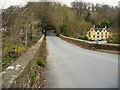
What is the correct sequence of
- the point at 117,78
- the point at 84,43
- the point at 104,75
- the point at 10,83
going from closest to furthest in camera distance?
the point at 10,83
the point at 117,78
the point at 104,75
the point at 84,43

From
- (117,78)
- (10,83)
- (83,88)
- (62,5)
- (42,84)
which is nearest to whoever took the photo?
Result: (10,83)

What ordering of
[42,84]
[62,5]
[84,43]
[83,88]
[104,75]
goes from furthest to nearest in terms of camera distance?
[62,5] → [84,43] → [104,75] → [42,84] → [83,88]

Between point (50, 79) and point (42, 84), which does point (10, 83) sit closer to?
point (42, 84)

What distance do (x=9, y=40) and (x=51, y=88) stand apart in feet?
7.56

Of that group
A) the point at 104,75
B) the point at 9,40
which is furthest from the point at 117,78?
the point at 9,40

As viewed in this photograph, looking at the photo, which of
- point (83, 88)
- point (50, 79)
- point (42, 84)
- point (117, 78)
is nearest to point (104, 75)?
point (117, 78)

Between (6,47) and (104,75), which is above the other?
(6,47)

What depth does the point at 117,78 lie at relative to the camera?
458 cm

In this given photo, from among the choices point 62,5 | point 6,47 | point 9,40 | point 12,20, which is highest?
point 62,5

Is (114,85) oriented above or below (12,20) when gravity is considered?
below

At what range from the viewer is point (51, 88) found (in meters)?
3.96

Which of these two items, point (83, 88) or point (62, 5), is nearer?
point (83, 88)

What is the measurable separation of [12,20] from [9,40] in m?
0.89

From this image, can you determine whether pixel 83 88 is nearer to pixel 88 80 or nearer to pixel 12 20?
pixel 88 80
